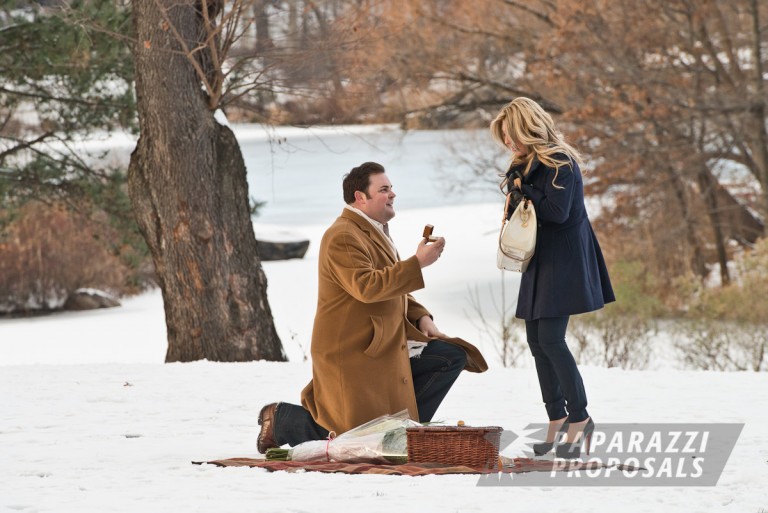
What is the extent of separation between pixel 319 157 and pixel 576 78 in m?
23.8

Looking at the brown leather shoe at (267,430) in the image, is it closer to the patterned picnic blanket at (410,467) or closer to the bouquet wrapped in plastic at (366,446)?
the bouquet wrapped in plastic at (366,446)

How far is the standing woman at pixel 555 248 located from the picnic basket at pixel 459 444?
445 millimetres

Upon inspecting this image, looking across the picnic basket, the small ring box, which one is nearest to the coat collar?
the small ring box

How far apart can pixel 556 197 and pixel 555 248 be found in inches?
8.9

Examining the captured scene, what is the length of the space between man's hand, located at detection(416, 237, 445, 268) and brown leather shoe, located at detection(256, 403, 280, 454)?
100cm

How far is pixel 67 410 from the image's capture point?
6.20 m

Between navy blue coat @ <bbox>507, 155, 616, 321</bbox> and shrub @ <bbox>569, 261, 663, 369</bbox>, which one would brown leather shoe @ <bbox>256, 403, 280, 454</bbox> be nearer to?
navy blue coat @ <bbox>507, 155, 616, 321</bbox>

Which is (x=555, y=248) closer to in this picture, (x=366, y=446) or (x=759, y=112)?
(x=366, y=446)

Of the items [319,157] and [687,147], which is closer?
[687,147]

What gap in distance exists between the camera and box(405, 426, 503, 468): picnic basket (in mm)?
4297

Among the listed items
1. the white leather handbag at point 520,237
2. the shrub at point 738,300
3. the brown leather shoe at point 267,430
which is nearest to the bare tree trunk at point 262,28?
the brown leather shoe at point 267,430

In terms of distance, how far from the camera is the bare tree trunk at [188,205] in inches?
333

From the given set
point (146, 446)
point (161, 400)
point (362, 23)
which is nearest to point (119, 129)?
point (362, 23)

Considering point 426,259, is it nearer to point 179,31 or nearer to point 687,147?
point 179,31
